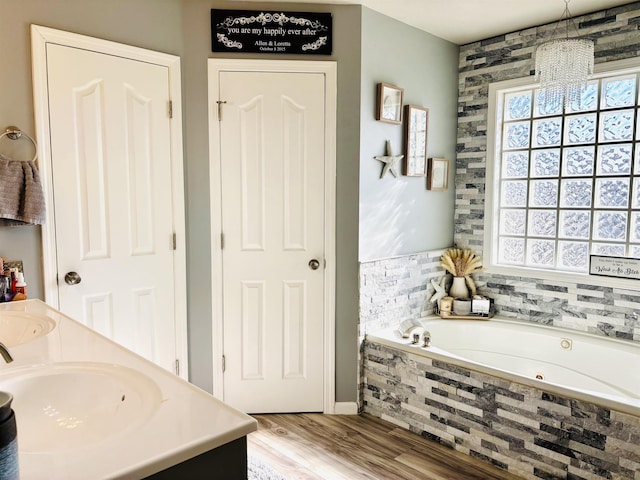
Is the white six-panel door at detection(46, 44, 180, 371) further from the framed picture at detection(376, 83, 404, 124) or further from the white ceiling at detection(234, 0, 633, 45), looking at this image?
the framed picture at detection(376, 83, 404, 124)

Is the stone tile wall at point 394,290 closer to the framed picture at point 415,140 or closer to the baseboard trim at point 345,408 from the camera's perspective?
the baseboard trim at point 345,408

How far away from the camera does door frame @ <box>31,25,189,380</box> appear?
2.23 m

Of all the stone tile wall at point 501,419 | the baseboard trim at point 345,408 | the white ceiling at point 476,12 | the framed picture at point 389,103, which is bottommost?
the baseboard trim at point 345,408

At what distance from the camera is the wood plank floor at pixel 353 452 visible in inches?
93.7

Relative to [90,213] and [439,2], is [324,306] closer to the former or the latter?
[90,213]

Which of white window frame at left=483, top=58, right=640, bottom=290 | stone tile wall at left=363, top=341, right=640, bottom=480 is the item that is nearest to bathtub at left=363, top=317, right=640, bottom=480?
stone tile wall at left=363, top=341, right=640, bottom=480

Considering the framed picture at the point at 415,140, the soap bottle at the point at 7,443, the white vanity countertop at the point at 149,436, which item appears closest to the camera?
the soap bottle at the point at 7,443

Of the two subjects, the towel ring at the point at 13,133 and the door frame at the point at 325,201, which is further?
the door frame at the point at 325,201

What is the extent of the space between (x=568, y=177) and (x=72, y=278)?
3.04m

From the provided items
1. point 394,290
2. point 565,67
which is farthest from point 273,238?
point 565,67

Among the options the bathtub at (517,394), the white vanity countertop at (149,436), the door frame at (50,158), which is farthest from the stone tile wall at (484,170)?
the white vanity countertop at (149,436)

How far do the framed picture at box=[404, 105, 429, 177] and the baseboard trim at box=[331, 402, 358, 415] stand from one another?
1529 millimetres

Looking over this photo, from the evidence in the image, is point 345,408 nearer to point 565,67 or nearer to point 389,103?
point 389,103

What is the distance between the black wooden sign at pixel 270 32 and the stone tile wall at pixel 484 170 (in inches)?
51.5
